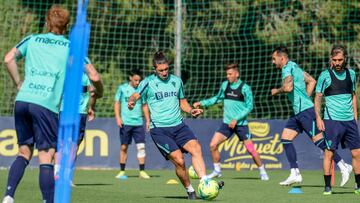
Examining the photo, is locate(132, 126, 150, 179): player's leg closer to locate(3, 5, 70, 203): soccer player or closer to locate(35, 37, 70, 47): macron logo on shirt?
locate(3, 5, 70, 203): soccer player

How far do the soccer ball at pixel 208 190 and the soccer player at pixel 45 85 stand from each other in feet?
11.3

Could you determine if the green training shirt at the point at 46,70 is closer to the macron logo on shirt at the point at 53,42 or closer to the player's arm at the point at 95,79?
the macron logo on shirt at the point at 53,42

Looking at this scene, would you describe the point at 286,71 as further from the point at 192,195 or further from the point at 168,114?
the point at 192,195

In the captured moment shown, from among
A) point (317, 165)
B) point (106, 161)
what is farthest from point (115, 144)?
point (317, 165)

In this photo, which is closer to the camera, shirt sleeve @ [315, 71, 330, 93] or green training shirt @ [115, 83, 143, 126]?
shirt sleeve @ [315, 71, 330, 93]

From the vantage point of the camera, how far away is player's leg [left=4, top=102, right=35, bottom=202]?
938cm

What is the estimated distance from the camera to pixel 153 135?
1344cm

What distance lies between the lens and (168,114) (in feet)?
44.0

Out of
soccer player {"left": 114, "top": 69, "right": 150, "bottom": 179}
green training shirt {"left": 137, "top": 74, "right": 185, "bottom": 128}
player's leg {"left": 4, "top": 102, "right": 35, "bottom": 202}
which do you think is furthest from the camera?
soccer player {"left": 114, "top": 69, "right": 150, "bottom": 179}

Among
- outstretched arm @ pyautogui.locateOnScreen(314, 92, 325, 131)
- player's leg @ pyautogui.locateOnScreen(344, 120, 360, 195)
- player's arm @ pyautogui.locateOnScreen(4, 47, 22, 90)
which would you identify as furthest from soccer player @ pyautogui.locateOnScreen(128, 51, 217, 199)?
player's arm @ pyautogui.locateOnScreen(4, 47, 22, 90)

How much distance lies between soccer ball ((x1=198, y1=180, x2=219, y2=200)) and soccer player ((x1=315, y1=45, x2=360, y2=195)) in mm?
2275

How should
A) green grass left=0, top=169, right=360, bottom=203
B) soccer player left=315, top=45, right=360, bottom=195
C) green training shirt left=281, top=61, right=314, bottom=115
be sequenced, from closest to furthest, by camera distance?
green grass left=0, top=169, right=360, bottom=203 → soccer player left=315, top=45, right=360, bottom=195 → green training shirt left=281, top=61, right=314, bottom=115

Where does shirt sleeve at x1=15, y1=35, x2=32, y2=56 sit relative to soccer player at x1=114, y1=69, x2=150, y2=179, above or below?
above

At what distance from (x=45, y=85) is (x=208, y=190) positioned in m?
3.78
